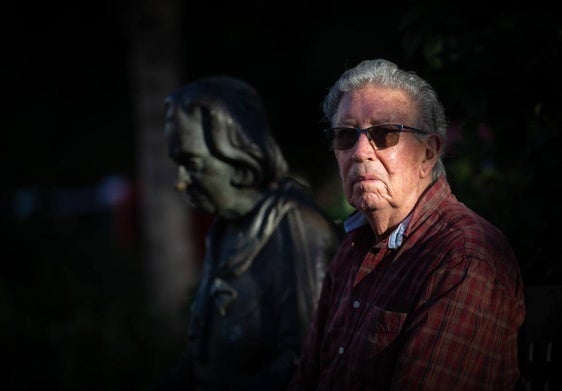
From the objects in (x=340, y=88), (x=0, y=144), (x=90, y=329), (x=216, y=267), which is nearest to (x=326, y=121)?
(x=340, y=88)

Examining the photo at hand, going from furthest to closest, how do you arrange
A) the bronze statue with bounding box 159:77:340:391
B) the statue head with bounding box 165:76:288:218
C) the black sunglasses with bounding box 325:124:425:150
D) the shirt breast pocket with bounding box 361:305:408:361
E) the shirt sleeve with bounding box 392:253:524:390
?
the statue head with bounding box 165:76:288:218 < the bronze statue with bounding box 159:77:340:391 < the black sunglasses with bounding box 325:124:425:150 < the shirt breast pocket with bounding box 361:305:408:361 < the shirt sleeve with bounding box 392:253:524:390

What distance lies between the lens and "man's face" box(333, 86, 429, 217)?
2482 mm

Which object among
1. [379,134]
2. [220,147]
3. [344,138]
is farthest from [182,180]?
[379,134]

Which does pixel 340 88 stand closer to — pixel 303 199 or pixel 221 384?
pixel 303 199

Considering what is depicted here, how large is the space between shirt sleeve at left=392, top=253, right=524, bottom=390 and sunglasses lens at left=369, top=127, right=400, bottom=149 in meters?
0.47

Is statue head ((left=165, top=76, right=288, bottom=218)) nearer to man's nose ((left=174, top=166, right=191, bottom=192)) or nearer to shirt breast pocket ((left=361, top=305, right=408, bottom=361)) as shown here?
man's nose ((left=174, top=166, right=191, bottom=192))

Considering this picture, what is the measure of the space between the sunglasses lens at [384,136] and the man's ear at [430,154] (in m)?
0.13

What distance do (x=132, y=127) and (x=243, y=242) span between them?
11355 mm

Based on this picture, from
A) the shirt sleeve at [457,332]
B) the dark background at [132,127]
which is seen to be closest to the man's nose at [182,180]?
the dark background at [132,127]

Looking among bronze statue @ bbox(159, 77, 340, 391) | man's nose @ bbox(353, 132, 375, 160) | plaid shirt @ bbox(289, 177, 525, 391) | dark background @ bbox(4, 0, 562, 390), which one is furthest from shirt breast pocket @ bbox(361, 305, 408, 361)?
dark background @ bbox(4, 0, 562, 390)

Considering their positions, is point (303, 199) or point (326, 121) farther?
point (303, 199)

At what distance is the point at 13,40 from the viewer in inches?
435

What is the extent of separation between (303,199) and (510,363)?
1.43 m

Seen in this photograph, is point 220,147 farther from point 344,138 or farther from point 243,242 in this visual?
point 344,138
